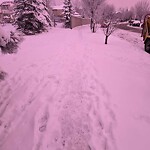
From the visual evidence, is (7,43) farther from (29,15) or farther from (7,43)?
(29,15)

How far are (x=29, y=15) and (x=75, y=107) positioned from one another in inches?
706

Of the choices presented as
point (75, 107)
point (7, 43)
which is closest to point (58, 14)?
point (7, 43)

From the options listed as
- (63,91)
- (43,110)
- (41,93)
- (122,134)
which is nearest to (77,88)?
(63,91)

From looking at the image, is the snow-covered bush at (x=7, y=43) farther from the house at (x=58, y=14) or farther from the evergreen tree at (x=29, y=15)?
the house at (x=58, y=14)

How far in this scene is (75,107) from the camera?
4.82 metres

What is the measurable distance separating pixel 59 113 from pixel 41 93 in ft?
4.15

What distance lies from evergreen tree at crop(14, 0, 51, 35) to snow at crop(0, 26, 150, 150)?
13.7 m

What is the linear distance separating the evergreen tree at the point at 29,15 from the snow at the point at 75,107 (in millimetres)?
13732

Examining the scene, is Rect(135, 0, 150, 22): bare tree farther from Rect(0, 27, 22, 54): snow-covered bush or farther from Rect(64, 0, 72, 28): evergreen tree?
Rect(0, 27, 22, 54): snow-covered bush

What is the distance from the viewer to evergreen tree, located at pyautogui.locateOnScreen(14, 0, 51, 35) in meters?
20.2

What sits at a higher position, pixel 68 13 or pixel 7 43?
pixel 7 43

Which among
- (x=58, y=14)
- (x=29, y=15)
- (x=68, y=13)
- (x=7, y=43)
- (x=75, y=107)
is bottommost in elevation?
(x=58, y=14)

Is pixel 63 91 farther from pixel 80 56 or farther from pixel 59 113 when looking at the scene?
pixel 80 56

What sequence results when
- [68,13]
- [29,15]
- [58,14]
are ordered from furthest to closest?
[58,14] → [68,13] → [29,15]
